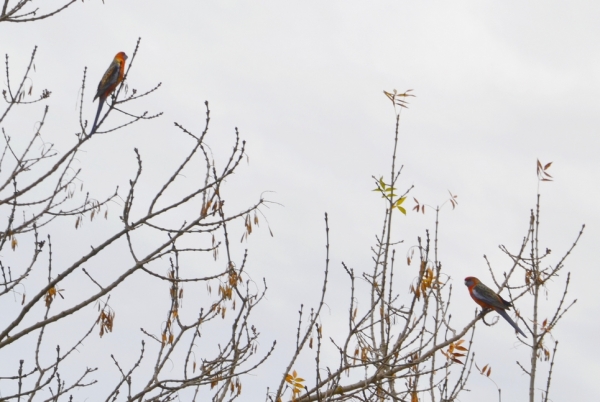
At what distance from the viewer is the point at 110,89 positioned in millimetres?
6969

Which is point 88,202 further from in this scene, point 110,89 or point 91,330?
point 110,89

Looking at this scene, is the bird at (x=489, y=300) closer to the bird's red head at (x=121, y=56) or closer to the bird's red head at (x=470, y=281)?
the bird's red head at (x=470, y=281)

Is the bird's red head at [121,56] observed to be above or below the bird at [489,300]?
above

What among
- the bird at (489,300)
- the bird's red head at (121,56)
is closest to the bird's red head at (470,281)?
the bird at (489,300)

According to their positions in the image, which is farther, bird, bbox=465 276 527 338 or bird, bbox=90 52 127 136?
bird, bbox=465 276 527 338

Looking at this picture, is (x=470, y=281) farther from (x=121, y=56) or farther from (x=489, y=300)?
(x=121, y=56)

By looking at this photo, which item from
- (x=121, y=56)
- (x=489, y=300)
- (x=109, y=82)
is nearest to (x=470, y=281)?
(x=489, y=300)

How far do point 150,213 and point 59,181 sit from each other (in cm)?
162

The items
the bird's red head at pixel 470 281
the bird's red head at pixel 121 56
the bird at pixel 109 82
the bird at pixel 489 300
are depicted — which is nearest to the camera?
the bird at pixel 109 82

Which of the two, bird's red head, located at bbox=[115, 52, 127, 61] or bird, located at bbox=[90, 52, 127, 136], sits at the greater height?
bird's red head, located at bbox=[115, 52, 127, 61]

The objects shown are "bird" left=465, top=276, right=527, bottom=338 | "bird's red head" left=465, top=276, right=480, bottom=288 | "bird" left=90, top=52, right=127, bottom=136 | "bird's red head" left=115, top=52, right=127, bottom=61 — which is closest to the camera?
"bird" left=90, top=52, right=127, bottom=136

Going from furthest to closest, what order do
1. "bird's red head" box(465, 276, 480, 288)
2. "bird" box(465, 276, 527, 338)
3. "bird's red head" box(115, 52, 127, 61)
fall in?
1. "bird's red head" box(465, 276, 480, 288)
2. "bird's red head" box(115, 52, 127, 61)
3. "bird" box(465, 276, 527, 338)

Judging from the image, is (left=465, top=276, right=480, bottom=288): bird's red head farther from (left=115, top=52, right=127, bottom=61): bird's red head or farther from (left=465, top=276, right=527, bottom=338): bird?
(left=115, top=52, right=127, bottom=61): bird's red head

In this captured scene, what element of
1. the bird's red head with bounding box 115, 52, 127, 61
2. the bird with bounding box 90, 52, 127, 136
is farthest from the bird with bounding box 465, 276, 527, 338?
the bird's red head with bounding box 115, 52, 127, 61
